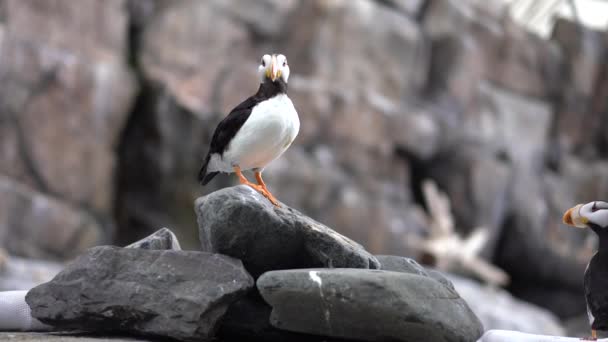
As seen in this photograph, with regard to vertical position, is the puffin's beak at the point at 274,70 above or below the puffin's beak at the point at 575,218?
above

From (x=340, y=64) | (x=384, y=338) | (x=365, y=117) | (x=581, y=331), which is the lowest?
(x=581, y=331)

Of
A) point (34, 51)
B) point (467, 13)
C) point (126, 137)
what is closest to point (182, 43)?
point (126, 137)

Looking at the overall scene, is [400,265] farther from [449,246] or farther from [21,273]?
[449,246]

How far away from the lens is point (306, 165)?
16.8 meters

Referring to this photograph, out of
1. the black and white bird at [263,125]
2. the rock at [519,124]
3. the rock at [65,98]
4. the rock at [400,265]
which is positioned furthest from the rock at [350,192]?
the black and white bird at [263,125]

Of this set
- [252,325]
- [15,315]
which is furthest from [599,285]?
[15,315]

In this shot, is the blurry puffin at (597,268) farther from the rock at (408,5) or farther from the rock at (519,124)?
the rock at (519,124)

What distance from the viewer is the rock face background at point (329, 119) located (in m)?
14.2

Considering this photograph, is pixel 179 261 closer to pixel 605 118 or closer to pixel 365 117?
pixel 365 117

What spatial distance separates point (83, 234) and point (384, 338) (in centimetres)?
1144

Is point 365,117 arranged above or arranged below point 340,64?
below

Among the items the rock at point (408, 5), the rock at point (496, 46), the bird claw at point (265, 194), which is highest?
the rock at point (408, 5)

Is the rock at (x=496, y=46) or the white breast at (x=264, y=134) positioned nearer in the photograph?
the white breast at (x=264, y=134)

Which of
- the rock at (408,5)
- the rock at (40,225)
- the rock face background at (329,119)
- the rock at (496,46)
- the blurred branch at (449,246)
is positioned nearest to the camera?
the rock at (40,225)
